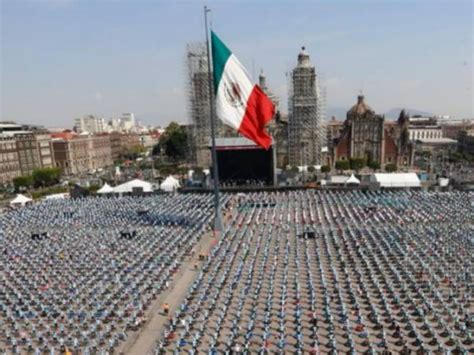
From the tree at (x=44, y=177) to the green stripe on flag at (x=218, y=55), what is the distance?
179 ft

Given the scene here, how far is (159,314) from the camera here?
1593 centimetres

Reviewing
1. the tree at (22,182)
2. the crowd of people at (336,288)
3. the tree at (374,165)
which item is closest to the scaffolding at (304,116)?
the tree at (374,165)

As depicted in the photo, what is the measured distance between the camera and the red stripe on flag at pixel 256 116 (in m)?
21.5

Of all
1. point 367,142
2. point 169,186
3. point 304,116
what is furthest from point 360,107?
point 169,186

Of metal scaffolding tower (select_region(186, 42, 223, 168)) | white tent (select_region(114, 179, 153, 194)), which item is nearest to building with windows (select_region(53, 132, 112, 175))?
metal scaffolding tower (select_region(186, 42, 223, 168))

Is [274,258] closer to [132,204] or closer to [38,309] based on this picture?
[38,309]

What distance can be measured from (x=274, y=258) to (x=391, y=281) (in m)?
6.04

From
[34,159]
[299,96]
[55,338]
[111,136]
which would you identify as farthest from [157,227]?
[111,136]

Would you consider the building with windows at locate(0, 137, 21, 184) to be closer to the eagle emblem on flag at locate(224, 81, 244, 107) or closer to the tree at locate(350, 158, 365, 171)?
the tree at locate(350, 158, 365, 171)

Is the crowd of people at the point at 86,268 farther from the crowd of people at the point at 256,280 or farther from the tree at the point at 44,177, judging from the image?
the tree at the point at 44,177

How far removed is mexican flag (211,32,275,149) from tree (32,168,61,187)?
54937 mm

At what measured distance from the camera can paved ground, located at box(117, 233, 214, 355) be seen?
44.6 ft

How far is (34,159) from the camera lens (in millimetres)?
79312

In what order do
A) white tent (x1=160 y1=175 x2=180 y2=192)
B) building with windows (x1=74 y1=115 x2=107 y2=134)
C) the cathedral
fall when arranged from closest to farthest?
white tent (x1=160 y1=175 x2=180 y2=192)
the cathedral
building with windows (x1=74 y1=115 x2=107 y2=134)
